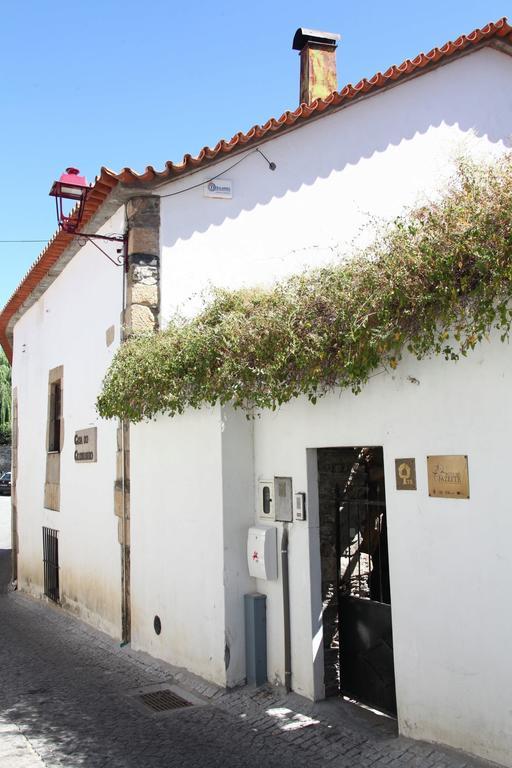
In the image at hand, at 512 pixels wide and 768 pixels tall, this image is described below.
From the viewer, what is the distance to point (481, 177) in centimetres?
406

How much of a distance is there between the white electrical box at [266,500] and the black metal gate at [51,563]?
508 centimetres

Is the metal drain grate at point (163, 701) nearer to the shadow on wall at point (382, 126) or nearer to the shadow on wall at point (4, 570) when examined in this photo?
the shadow on wall at point (382, 126)

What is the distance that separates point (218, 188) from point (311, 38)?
12.9 ft

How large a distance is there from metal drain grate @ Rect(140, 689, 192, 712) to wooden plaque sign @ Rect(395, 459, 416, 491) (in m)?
2.62

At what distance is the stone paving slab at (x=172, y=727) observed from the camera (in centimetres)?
445

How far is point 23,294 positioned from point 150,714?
842 cm

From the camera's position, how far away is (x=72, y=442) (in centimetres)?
959

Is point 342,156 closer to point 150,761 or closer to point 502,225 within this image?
point 502,225

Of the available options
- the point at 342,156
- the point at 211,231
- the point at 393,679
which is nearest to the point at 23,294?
the point at 211,231

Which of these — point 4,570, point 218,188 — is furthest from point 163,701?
point 4,570

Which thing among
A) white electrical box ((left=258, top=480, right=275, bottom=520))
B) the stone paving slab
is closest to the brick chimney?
white electrical box ((left=258, top=480, right=275, bottom=520))

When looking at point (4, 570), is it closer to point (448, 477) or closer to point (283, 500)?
point (283, 500)

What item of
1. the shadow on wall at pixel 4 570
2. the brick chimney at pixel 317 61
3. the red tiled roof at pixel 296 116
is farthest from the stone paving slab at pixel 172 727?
the brick chimney at pixel 317 61

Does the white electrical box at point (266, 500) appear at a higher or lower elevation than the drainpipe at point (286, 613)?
higher
